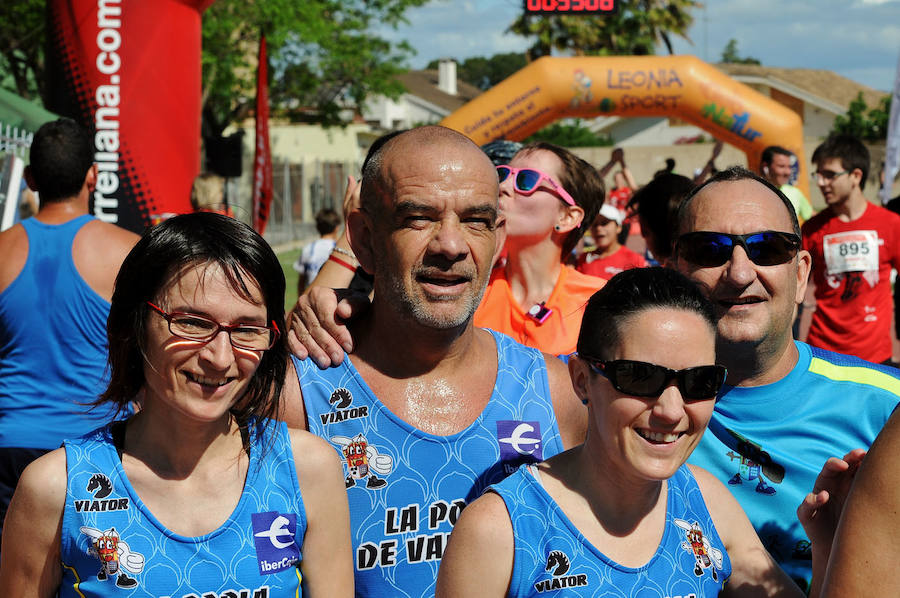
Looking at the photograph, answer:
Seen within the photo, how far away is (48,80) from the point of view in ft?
22.3

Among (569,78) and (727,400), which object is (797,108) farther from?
(727,400)

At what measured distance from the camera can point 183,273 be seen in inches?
85.3

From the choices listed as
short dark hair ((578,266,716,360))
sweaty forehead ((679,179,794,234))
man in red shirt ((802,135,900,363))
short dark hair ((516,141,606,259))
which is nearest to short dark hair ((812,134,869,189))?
man in red shirt ((802,135,900,363))

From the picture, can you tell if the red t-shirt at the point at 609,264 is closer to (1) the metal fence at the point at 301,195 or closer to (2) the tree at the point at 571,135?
(1) the metal fence at the point at 301,195

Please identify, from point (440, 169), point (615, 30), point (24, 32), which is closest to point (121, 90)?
point (440, 169)

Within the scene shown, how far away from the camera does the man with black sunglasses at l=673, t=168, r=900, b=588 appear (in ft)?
8.33

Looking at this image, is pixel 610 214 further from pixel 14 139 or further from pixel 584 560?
pixel 584 560

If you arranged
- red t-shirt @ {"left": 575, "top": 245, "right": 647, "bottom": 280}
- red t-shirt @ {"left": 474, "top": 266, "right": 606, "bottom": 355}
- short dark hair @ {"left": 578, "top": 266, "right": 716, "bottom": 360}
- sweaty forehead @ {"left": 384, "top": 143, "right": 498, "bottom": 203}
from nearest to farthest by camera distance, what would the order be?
short dark hair @ {"left": 578, "top": 266, "right": 716, "bottom": 360}
sweaty forehead @ {"left": 384, "top": 143, "right": 498, "bottom": 203}
red t-shirt @ {"left": 474, "top": 266, "right": 606, "bottom": 355}
red t-shirt @ {"left": 575, "top": 245, "right": 647, "bottom": 280}

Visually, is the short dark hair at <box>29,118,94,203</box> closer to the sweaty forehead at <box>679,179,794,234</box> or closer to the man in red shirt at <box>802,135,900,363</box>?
the sweaty forehead at <box>679,179,794,234</box>

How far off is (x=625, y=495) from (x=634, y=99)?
39.3ft

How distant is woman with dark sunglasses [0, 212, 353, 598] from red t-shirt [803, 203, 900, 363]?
19.0 ft

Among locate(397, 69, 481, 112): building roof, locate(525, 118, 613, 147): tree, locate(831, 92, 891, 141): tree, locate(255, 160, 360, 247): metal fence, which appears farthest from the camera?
locate(397, 69, 481, 112): building roof

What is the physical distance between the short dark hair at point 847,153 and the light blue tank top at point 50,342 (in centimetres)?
526

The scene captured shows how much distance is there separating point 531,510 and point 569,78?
38.7 feet
